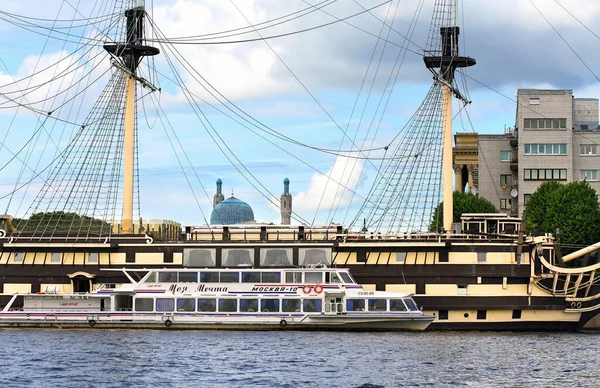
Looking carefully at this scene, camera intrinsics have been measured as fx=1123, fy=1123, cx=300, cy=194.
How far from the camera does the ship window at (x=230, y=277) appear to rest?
3167 inches

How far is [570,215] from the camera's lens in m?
111

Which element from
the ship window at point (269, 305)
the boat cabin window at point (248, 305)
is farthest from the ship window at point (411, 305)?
the boat cabin window at point (248, 305)

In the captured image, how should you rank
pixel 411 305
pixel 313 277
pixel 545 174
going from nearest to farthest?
pixel 411 305 → pixel 313 277 → pixel 545 174

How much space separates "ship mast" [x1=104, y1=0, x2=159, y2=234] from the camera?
91062 mm

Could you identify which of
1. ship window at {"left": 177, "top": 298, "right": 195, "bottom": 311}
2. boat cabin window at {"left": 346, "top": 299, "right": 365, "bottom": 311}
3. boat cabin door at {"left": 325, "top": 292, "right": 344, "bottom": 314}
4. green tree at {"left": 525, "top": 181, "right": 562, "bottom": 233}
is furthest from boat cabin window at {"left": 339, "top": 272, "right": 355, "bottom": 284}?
green tree at {"left": 525, "top": 181, "right": 562, "bottom": 233}

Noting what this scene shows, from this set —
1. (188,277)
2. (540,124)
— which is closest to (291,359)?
(188,277)

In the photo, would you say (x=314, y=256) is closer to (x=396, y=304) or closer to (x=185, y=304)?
(x=396, y=304)

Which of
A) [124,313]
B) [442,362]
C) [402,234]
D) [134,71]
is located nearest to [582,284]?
[402,234]

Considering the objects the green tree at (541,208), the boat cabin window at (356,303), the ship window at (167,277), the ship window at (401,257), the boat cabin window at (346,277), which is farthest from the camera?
the green tree at (541,208)

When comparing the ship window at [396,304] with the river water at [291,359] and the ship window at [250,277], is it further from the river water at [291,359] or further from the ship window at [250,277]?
the ship window at [250,277]

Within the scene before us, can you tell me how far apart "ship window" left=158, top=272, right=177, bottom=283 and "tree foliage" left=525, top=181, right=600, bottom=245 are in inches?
1712

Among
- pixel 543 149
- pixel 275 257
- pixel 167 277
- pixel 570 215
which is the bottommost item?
pixel 167 277

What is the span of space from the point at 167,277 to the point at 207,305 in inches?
144

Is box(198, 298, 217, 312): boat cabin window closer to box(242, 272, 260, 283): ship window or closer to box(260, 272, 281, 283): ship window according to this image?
box(242, 272, 260, 283): ship window
